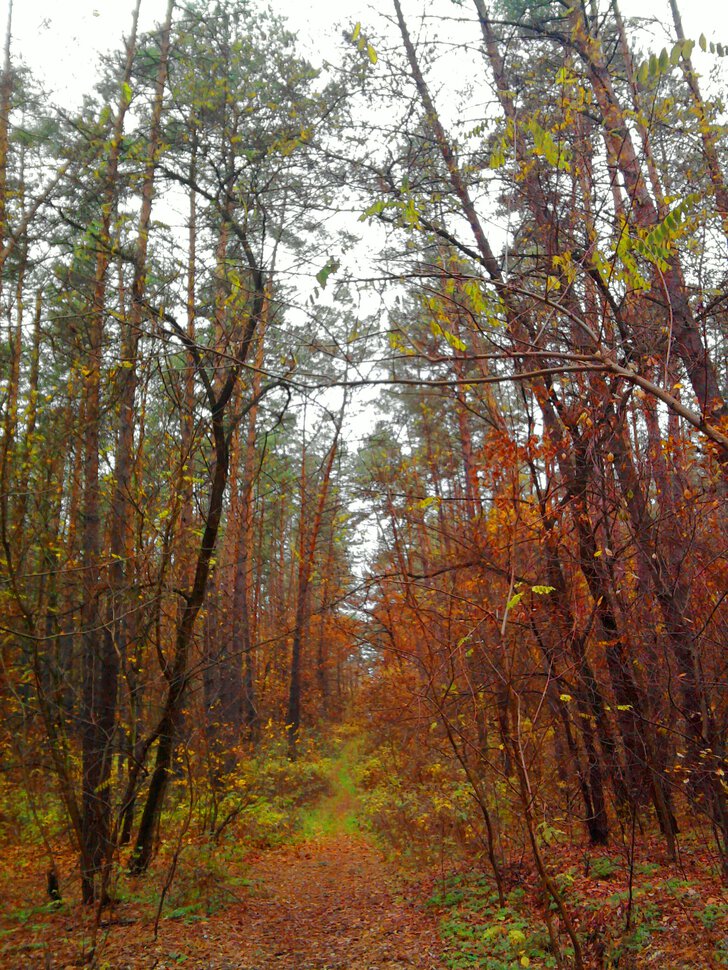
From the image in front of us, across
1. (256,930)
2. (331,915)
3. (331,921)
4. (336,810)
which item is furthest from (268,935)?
(336,810)

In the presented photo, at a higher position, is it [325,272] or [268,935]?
[325,272]

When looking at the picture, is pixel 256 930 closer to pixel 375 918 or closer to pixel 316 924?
pixel 316 924

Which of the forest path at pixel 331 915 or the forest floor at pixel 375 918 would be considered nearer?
the forest floor at pixel 375 918

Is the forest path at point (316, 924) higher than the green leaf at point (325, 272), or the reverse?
the green leaf at point (325, 272)

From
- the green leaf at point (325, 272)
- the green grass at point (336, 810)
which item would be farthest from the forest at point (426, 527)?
the green grass at point (336, 810)

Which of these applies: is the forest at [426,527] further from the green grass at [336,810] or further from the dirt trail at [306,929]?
the green grass at [336,810]

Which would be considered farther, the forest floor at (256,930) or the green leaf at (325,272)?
the forest floor at (256,930)

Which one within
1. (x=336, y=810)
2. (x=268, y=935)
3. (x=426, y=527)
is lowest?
(x=336, y=810)

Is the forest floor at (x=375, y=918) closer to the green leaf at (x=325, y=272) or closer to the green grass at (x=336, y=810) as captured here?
the green grass at (x=336, y=810)

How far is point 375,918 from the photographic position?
6.27m

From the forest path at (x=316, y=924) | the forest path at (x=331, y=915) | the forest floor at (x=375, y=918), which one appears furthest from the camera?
the forest path at (x=331, y=915)

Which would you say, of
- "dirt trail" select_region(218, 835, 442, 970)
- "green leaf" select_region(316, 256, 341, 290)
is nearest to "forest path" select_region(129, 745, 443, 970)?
"dirt trail" select_region(218, 835, 442, 970)

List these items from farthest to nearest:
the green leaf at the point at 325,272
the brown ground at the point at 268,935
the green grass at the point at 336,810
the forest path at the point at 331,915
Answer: the green grass at the point at 336,810
the forest path at the point at 331,915
the brown ground at the point at 268,935
the green leaf at the point at 325,272

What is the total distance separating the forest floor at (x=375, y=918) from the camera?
434cm
